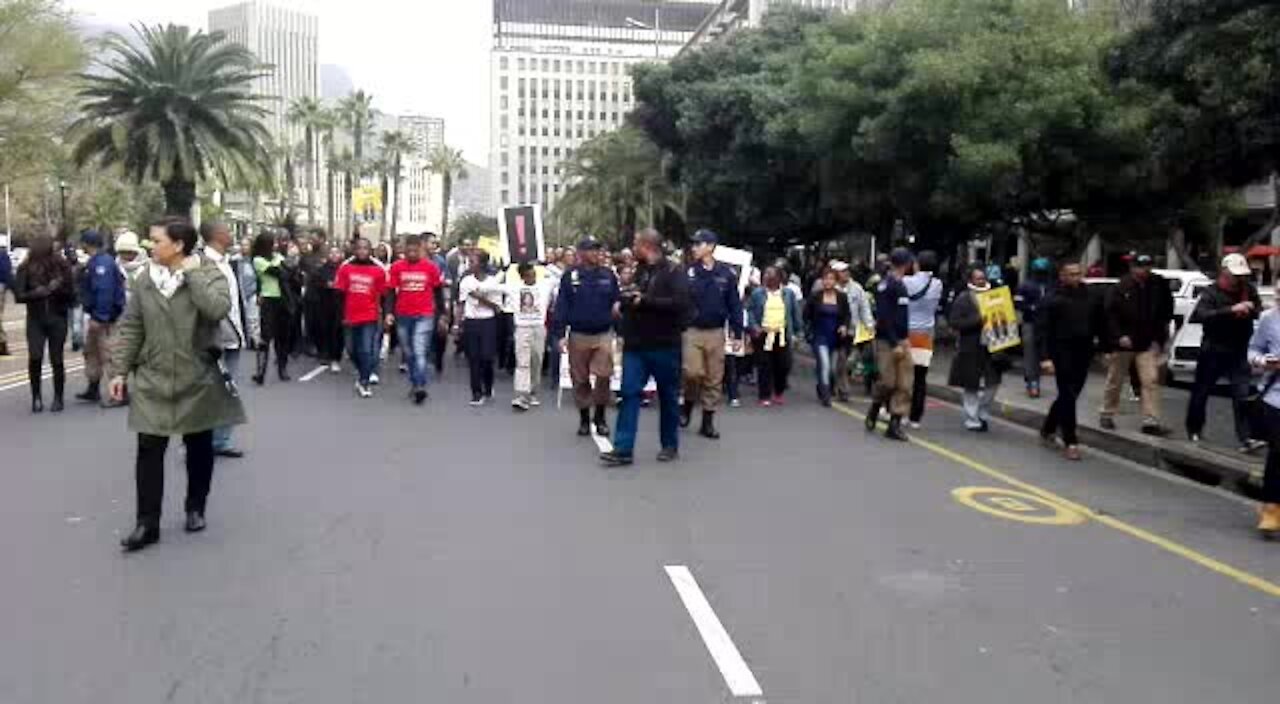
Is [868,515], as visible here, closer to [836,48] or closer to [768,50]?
[836,48]

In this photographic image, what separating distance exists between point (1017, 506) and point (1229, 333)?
3806mm

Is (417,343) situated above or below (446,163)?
below

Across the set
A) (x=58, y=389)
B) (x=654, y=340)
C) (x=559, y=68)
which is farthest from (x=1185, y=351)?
(x=559, y=68)

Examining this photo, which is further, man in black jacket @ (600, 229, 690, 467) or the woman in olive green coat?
man in black jacket @ (600, 229, 690, 467)

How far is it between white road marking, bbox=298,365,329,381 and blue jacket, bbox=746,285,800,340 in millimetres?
5571

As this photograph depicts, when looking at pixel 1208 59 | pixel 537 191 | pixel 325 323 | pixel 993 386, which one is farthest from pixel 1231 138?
pixel 537 191

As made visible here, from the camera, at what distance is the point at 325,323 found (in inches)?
677

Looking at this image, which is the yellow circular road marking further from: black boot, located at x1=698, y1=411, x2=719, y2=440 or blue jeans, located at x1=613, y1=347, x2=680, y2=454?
black boot, located at x1=698, y1=411, x2=719, y2=440

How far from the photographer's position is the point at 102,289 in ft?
41.2

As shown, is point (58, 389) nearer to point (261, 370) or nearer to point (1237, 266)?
point (261, 370)

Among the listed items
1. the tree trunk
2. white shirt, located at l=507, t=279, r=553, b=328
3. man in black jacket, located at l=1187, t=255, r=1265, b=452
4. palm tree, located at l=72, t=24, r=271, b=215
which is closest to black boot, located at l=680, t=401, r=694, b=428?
white shirt, located at l=507, t=279, r=553, b=328

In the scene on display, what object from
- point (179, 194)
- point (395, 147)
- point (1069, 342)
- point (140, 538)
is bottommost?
point (140, 538)

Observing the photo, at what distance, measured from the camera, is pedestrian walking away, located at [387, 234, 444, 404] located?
13.7m

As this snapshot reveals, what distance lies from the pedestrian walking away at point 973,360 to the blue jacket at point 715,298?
83.9 inches
